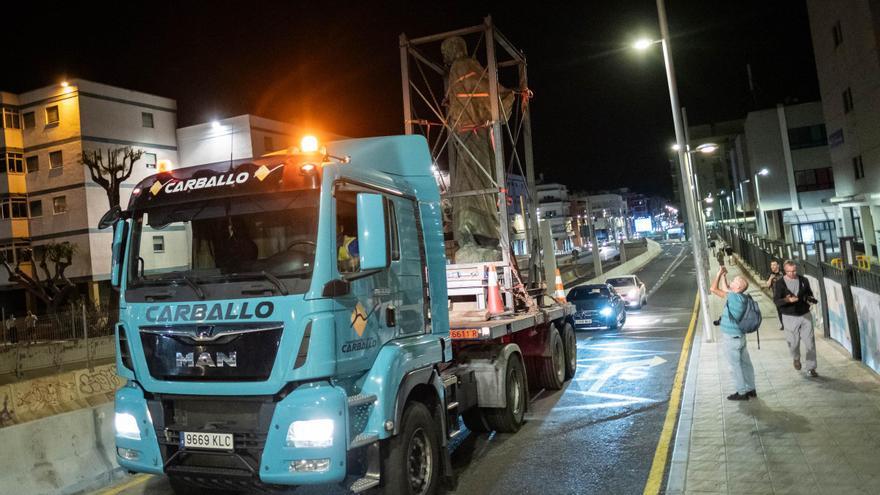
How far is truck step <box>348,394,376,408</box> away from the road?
5.47 feet

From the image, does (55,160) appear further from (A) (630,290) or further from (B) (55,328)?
(A) (630,290)

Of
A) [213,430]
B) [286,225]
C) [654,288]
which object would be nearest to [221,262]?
[286,225]

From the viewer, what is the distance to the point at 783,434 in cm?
626

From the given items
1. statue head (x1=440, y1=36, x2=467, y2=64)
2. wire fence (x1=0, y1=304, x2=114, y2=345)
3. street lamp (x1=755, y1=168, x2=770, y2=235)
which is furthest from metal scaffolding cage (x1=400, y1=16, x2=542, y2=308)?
street lamp (x1=755, y1=168, x2=770, y2=235)

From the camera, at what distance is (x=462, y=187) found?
9.41 metres

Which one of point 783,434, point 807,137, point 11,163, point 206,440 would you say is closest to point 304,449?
point 206,440

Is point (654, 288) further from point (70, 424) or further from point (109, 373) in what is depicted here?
point (70, 424)

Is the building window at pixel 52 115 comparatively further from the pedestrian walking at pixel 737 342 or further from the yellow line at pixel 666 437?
the pedestrian walking at pixel 737 342

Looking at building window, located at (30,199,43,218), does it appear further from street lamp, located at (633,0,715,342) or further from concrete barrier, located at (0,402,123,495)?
street lamp, located at (633,0,715,342)

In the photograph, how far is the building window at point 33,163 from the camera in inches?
1328

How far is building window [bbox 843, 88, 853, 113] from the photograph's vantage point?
A: 104 feet

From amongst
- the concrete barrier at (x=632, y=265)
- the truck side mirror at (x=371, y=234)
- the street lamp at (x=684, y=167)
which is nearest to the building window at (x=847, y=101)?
the concrete barrier at (x=632, y=265)

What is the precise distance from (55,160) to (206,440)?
116ft

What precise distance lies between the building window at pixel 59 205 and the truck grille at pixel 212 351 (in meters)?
33.9
